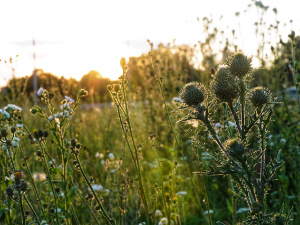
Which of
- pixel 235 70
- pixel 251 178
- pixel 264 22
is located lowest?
pixel 251 178

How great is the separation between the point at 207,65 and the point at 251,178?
4.52 meters

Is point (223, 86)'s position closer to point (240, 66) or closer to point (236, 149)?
point (240, 66)

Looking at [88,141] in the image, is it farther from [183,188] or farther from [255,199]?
[255,199]

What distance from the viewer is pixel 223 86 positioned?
5.74 feet

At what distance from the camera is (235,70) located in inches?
68.4

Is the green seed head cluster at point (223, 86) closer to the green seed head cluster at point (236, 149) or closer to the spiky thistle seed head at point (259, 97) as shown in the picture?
the spiky thistle seed head at point (259, 97)

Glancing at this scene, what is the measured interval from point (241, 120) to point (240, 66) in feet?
1.04

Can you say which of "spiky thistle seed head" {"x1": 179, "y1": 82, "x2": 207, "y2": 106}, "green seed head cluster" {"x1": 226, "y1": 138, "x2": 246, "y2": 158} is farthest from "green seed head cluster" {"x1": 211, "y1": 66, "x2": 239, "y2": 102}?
"green seed head cluster" {"x1": 226, "y1": 138, "x2": 246, "y2": 158}

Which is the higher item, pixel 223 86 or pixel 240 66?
pixel 240 66

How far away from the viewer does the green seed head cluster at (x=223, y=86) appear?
1718 mm

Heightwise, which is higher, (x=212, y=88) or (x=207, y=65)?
(x=207, y=65)

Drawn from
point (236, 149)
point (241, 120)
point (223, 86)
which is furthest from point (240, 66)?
point (236, 149)

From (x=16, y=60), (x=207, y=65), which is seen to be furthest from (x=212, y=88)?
(x=207, y=65)

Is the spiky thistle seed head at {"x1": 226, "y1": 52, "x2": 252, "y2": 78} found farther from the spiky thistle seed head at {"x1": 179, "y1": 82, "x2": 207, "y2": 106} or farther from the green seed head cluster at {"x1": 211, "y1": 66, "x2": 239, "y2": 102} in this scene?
the spiky thistle seed head at {"x1": 179, "y1": 82, "x2": 207, "y2": 106}
